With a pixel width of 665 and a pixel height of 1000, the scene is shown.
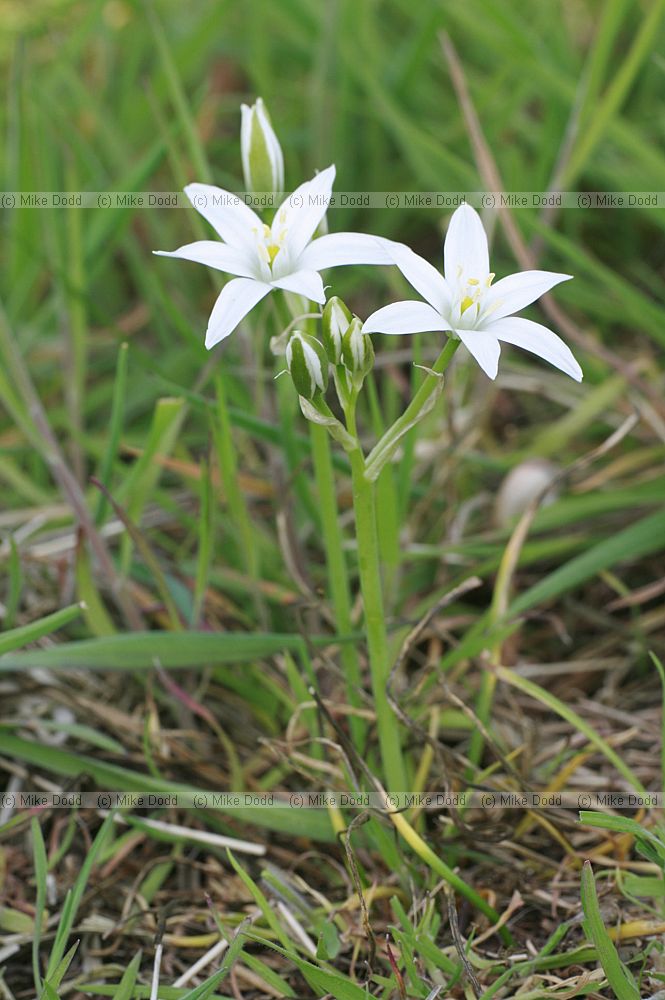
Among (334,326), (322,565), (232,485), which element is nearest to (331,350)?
(334,326)

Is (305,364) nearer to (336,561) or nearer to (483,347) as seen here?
(483,347)

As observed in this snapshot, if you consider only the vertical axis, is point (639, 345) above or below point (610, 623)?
above

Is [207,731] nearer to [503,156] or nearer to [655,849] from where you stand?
[655,849]

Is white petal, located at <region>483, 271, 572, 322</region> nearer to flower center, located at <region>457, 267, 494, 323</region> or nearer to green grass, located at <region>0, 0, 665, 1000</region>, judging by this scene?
flower center, located at <region>457, 267, 494, 323</region>

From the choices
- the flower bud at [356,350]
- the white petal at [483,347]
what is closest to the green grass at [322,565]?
the flower bud at [356,350]

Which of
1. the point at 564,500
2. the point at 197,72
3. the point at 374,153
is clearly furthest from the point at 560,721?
the point at 197,72

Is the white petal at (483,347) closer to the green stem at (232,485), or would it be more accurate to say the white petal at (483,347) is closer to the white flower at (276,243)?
the white flower at (276,243)

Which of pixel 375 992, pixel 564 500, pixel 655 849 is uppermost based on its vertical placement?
pixel 564 500
